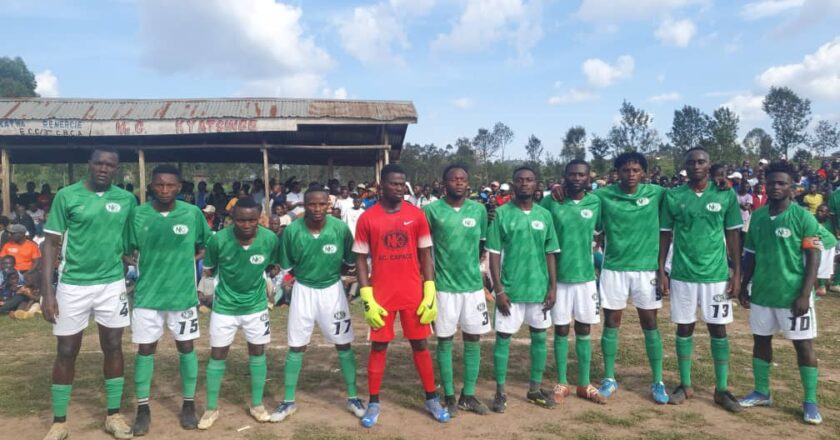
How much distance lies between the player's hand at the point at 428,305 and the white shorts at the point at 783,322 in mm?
3089

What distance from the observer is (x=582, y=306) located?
5.37 m

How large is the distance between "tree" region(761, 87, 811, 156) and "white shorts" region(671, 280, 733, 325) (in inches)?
1935

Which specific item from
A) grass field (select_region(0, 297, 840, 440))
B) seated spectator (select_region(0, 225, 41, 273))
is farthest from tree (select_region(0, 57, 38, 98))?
grass field (select_region(0, 297, 840, 440))

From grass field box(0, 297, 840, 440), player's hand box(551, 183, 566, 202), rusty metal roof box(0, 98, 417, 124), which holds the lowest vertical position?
grass field box(0, 297, 840, 440)

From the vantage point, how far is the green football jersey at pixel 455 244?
505 cm

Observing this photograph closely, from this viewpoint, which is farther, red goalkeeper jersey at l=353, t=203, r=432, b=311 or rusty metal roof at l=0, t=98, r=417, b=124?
rusty metal roof at l=0, t=98, r=417, b=124

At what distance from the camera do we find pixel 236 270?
4.97 metres

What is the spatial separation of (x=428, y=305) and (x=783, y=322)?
3.26 metres

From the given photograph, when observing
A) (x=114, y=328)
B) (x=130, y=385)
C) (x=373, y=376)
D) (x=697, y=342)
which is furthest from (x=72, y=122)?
(x=697, y=342)

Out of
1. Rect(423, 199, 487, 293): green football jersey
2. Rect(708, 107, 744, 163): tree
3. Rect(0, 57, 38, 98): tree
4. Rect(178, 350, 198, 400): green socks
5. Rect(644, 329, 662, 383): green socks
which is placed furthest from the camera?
Rect(0, 57, 38, 98): tree

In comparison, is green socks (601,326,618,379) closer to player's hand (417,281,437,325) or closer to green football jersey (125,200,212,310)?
player's hand (417,281,437,325)

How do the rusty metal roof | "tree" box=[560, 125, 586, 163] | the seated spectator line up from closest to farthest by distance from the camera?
the seated spectator
the rusty metal roof
"tree" box=[560, 125, 586, 163]

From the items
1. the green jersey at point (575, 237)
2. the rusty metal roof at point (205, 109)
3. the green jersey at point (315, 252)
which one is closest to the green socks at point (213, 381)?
the green jersey at point (315, 252)

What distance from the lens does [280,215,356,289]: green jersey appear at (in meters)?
5.07
